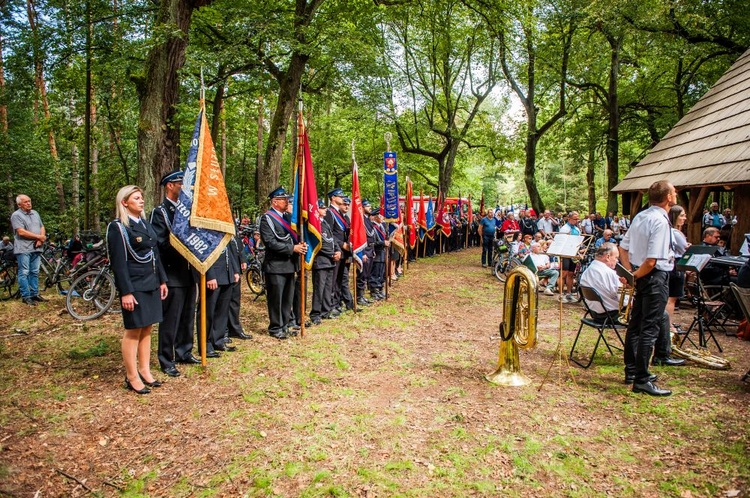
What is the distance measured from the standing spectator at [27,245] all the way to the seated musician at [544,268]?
1036cm

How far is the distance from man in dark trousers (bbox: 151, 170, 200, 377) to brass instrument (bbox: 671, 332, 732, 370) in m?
5.98

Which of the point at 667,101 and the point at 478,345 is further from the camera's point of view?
the point at 667,101

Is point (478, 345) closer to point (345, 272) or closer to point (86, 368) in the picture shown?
point (345, 272)

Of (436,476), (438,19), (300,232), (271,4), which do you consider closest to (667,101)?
(438,19)

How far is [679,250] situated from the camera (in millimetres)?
6219

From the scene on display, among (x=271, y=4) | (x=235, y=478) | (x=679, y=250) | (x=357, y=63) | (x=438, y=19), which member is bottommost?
(x=235, y=478)

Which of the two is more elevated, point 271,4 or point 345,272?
→ point 271,4

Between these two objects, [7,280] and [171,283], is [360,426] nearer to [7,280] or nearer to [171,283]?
[171,283]

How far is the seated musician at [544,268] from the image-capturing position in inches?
448

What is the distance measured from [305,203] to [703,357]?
220 inches

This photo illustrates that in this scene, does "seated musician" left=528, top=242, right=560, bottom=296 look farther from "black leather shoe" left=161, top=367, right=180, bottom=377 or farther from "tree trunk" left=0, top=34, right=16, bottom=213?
"tree trunk" left=0, top=34, right=16, bottom=213

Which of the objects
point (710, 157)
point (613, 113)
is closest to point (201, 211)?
point (710, 157)

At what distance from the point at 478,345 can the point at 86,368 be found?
5.06 metres

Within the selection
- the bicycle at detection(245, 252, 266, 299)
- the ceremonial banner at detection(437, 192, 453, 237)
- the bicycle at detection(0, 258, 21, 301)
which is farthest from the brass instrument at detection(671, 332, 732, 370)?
the ceremonial banner at detection(437, 192, 453, 237)
